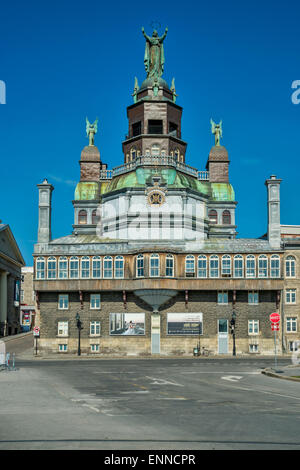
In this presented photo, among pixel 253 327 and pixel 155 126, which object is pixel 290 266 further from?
pixel 155 126

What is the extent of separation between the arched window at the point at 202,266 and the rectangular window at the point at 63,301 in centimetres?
1353

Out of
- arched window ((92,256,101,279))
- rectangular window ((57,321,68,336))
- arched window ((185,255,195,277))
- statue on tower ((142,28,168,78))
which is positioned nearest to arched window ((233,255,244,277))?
arched window ((185,255,195,277))

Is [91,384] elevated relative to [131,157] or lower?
lower

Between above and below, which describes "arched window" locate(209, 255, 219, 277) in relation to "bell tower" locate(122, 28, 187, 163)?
below

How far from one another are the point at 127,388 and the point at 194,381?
5.15 metres

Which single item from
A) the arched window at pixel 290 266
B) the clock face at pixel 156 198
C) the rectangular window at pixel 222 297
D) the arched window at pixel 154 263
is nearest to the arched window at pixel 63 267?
the arched window at pixel 154 263

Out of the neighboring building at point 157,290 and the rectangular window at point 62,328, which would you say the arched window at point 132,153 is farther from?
the rectangular window at point 62,328

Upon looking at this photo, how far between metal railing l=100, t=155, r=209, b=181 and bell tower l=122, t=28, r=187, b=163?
136 centimetres

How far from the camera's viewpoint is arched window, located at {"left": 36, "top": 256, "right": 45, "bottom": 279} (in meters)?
60.3

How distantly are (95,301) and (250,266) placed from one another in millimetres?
15830

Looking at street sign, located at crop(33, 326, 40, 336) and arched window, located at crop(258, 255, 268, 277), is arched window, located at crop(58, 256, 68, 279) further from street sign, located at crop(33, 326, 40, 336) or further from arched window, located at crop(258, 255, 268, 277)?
arched window, located at crop(258, 255, 268, 277)

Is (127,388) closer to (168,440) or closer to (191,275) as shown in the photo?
(168,440)
